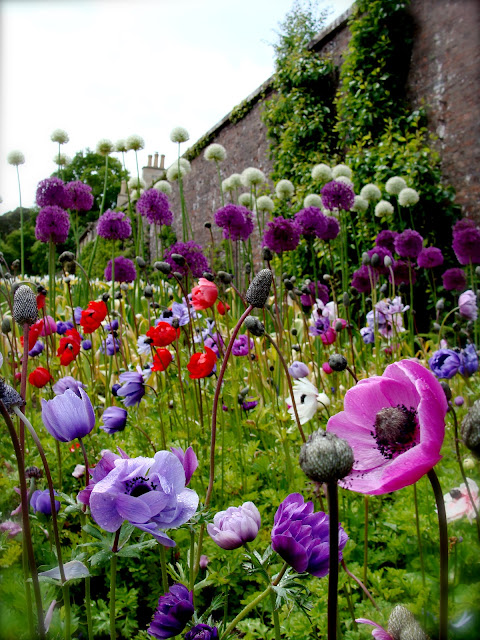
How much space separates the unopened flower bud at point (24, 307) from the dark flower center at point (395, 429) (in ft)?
1.61

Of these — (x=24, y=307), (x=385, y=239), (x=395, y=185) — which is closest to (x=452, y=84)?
(x=395, y=185)

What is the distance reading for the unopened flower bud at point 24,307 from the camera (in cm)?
67

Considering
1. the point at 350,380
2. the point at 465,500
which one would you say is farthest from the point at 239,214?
the point at 465,500

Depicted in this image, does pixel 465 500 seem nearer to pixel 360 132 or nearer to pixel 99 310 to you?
pixel 99 310

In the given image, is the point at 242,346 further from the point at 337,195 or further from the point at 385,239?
the point at 337,195

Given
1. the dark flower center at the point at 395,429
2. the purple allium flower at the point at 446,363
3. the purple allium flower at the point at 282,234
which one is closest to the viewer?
the dark flower center at the point at 395,429

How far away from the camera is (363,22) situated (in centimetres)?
522

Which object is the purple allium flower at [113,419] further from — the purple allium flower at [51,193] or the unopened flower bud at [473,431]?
the purple allium flower at [51,193]

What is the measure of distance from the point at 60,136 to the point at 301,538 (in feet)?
11.7

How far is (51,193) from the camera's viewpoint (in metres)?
2.80

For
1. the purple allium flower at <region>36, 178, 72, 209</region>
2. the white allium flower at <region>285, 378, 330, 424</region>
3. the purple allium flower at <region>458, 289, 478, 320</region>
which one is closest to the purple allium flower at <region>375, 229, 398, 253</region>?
the purple allium flower at <region>458, 289, 478, 320</region>

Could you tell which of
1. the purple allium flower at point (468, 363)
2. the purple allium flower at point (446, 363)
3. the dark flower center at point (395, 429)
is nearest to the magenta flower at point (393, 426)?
the dark flower center at point (395, 429)

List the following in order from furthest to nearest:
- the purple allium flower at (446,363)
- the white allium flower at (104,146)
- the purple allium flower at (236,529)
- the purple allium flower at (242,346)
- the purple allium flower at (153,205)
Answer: the white allium flower at (104,146) → the purple allium flower at (153,205) → the purple allium flower at (242,346) → the purple allium flower at (446,363) → the purple allium flower at (236,529)

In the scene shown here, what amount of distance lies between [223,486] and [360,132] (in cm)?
498
